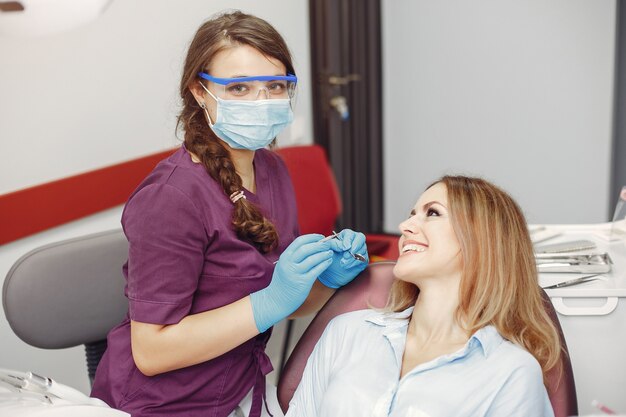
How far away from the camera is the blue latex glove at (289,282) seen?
136 cm

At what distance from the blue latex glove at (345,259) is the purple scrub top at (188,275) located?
130 millimetres

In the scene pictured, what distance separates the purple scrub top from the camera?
1312 mm

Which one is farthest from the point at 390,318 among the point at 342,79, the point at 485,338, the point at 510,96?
the point at 510,96

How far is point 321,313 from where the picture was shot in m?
1.57

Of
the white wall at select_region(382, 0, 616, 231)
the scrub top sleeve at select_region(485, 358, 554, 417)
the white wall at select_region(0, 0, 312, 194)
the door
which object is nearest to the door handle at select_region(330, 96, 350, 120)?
the door

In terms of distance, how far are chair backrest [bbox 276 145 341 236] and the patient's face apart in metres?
1.03

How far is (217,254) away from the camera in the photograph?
1.41 meters

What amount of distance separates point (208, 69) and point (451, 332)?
0.71 m

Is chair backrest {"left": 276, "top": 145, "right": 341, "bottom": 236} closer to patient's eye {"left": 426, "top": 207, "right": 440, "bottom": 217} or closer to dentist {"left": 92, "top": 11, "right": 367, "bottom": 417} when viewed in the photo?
dentist {"left": 92, "top": 11, "right": 367, "bottom": 417}

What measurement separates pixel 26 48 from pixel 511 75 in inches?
107

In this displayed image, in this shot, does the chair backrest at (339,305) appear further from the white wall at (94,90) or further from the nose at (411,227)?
the white wall at (94,90)

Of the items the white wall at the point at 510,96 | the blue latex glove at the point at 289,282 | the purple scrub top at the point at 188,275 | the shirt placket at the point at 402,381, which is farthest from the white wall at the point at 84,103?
the white wall at the point at 510,96

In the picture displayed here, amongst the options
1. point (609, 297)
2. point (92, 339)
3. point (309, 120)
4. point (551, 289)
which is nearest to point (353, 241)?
point (551, 289)

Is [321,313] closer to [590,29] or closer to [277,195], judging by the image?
[277,195]
